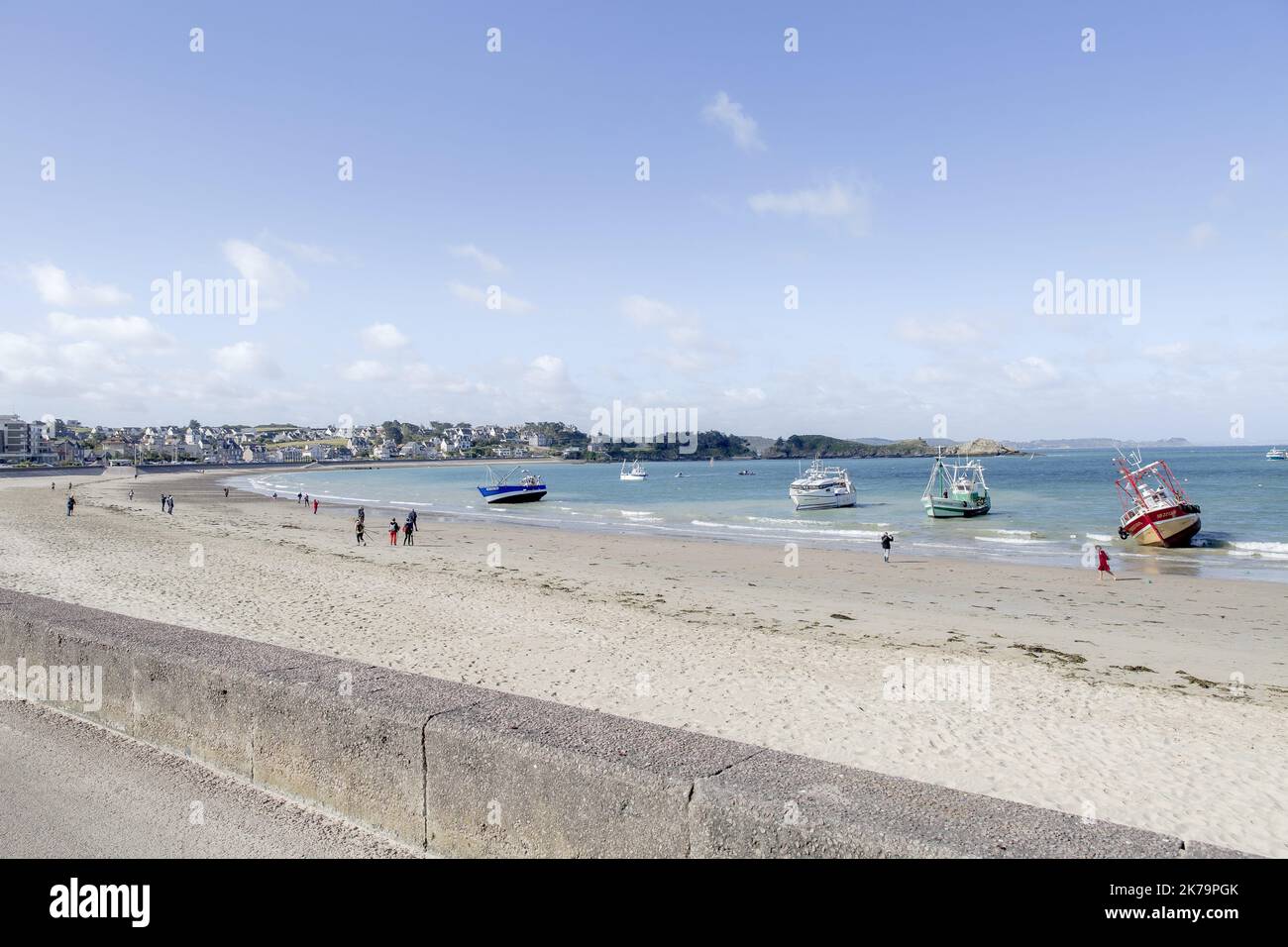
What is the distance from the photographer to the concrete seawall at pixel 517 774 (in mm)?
2422

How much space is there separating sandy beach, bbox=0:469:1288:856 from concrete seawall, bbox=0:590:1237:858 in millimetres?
5439

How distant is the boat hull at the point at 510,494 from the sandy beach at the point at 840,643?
30930 mm

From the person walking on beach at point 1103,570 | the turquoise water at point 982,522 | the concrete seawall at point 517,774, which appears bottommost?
the turquoise water at point 982,522

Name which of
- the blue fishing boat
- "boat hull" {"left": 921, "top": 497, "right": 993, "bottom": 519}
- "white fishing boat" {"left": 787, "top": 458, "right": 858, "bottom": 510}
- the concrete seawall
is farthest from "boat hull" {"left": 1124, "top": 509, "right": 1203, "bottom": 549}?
the blue fishing boat

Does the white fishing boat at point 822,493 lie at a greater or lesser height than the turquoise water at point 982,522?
greater

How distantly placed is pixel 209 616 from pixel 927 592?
17900 mm

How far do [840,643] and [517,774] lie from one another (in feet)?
41.9

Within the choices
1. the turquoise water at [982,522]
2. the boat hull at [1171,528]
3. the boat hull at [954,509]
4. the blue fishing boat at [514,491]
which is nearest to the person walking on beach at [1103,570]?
the turquoise water at [982,522]

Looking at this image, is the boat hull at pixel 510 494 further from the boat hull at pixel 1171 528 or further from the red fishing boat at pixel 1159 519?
the boat hull at pixel 1171 528

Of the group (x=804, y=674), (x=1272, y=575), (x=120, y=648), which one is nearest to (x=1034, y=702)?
(x=804, y=674)

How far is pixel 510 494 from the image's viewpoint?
2451 inches

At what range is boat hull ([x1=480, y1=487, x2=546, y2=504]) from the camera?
61531 millimetres
